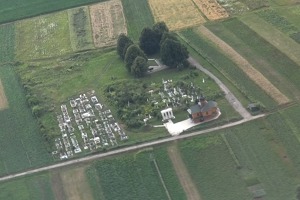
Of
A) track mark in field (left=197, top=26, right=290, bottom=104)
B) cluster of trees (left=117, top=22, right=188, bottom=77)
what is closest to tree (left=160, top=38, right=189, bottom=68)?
cluster of trees (left=117, top=22, right=188, bottom=77)

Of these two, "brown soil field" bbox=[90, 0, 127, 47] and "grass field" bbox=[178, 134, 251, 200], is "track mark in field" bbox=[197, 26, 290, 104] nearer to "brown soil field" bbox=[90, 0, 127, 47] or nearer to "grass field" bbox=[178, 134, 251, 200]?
"grass field" bbox=[178, 134, 251, 200]

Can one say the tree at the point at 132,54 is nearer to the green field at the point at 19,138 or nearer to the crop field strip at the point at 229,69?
the crop field strip at the point at 229,69

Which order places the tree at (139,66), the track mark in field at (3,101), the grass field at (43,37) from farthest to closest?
the grass field at (43,37) < the tree at (139,66) < the track mark in field at (3,101)

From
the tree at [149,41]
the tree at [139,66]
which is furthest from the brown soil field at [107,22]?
the tree at [139,66]

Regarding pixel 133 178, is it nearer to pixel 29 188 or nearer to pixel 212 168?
pixel 212 168

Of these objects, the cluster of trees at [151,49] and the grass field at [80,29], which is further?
the grass field at [80,29]

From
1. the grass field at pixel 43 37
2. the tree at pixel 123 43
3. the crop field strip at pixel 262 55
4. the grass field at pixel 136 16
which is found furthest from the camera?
the grass field at pixel 136 16
